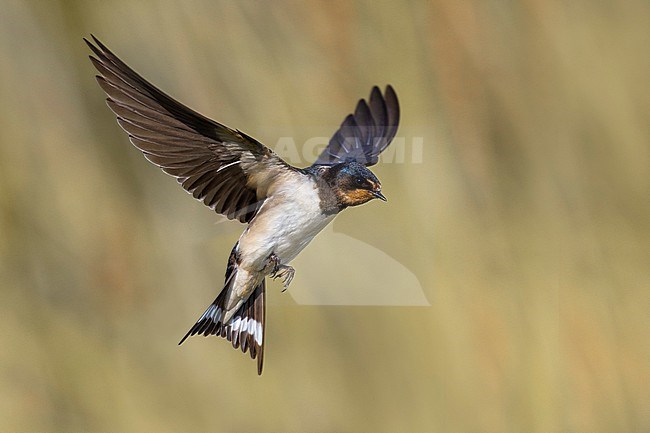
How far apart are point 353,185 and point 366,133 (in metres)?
0.18

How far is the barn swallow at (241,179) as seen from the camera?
84 centimetres

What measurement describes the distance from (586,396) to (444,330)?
0.33 meters

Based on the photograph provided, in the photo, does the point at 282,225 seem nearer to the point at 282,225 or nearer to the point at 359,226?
the point at 282,225

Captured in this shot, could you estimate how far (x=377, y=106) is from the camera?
107 centimetres

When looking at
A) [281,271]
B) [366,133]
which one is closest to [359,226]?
[366,133]

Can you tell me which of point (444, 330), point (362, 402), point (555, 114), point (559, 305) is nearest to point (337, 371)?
point (362, 402)

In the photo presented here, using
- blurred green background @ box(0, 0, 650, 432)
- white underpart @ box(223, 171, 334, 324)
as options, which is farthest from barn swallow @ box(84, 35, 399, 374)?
blurred green background @ box(0, 0, 650, 432)

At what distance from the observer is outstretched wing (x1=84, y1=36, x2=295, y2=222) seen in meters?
0.83

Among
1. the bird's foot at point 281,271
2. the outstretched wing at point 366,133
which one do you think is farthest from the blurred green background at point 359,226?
the bird's foot at point 281,271

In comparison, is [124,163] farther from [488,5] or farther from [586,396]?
[586,396]

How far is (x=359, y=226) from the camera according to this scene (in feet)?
4.01

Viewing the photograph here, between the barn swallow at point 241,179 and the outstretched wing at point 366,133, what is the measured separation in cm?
7

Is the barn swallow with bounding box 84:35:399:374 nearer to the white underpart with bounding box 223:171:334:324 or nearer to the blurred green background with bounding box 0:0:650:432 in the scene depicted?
the white underpart with bounding box 223:171:334:324

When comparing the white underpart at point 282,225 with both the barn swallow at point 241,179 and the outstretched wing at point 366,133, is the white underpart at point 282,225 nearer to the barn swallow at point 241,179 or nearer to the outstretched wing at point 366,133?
the barn swallow at point 241,179
